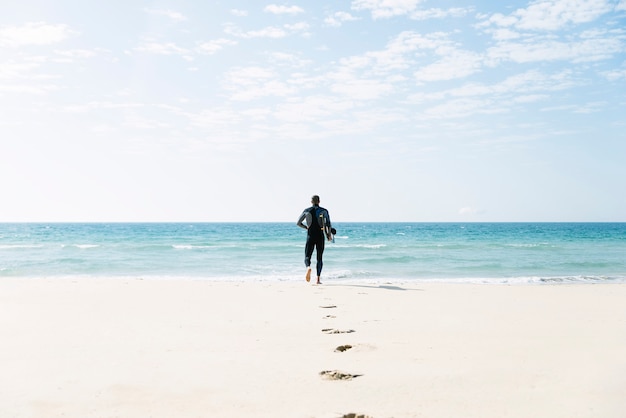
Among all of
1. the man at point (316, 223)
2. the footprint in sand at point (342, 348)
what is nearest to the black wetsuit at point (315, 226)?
the man at point (316, 223)

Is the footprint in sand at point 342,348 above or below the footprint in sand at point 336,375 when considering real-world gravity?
below

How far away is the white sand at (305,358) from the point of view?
3357 mm

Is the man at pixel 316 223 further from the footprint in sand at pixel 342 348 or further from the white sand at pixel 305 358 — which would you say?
the footprint in sand at pixel 342 348

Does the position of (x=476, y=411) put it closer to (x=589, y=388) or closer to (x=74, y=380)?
(x=589, y=388)

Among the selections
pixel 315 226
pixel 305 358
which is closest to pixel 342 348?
pixel 305 358

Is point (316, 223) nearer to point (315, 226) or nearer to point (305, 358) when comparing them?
point (315, 226)

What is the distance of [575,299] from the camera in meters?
8.98

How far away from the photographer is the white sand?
3.36 m

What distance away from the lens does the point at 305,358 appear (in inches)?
179

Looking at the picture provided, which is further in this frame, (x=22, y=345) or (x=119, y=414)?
(x=22, y=345)

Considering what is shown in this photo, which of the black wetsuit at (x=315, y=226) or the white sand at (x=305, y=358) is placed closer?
the white sand at (x=305, y=358)

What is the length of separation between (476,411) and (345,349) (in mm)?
1842

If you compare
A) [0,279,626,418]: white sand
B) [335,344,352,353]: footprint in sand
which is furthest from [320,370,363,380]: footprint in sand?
[335,344,352,353]: footprint in sand

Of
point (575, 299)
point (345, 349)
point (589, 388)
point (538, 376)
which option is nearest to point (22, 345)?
point (345, 349)
